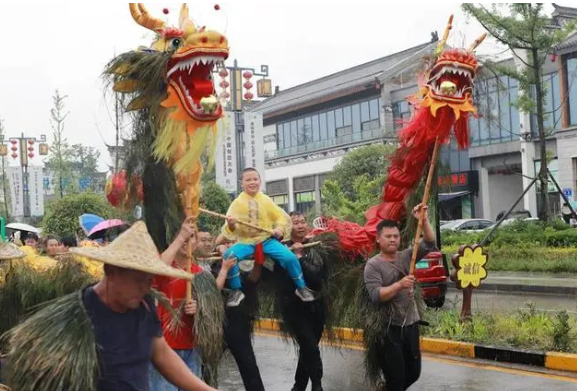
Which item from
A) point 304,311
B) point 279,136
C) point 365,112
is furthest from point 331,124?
point 304,311

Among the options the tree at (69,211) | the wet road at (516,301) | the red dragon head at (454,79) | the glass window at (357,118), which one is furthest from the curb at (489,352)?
the glass window at (357,118)

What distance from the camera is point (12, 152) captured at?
43.8m

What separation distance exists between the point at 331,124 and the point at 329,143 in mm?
1192

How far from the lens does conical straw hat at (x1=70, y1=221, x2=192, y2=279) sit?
320 centimetres

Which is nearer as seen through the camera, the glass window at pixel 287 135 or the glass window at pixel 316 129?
the glass window at pixel 316 129

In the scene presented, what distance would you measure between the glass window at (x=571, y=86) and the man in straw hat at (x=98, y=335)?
1160 inches

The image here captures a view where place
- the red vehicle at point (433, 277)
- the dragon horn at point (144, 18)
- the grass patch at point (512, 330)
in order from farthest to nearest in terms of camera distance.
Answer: the red vehicle at point (433, 277), the grass patch at point (512, 330), the dragon horn at point (144, 18)

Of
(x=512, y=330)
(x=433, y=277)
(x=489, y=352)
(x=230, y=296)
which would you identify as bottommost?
(x=489, y=352)

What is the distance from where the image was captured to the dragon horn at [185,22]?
5.24 meters

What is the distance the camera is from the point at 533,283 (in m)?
16.2

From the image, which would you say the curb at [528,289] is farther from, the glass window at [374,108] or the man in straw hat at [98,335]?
the glass window at [374,108]

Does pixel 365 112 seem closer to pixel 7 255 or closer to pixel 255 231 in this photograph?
pixel 255 231

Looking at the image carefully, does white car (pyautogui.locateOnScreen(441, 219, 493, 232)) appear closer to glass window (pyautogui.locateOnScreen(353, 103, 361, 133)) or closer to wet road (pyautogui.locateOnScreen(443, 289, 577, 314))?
wet road (pyautogui.locateOnScreen(443, 289, 577, 314))

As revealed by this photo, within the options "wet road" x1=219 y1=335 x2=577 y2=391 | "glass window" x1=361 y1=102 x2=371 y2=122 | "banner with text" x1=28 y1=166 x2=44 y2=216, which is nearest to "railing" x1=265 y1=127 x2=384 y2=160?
"glass window" x1=361 y1=102 x2=371 y2=122
